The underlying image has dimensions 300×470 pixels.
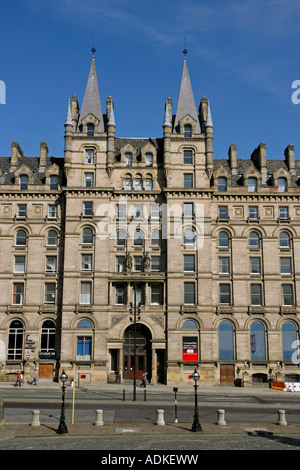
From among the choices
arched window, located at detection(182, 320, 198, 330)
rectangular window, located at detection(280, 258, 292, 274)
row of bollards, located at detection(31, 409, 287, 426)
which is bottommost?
row of bollards, located at detection(31, 409, 287, 426)

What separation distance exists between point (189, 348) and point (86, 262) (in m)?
14.0

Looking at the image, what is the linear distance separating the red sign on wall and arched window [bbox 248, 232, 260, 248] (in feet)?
40.5

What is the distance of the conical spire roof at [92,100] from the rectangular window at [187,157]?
32.4 ft

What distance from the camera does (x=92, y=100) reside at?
197ft

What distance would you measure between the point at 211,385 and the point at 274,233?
17.9m

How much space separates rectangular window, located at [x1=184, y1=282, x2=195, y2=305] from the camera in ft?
178

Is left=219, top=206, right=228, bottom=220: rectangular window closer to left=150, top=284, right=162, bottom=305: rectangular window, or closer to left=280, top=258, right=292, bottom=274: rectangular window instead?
left=280, top=258, right=292, bottom=274: rectangular window

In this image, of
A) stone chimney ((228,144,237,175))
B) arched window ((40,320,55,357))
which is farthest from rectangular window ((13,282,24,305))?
stone chimney ((228,144,237,175))

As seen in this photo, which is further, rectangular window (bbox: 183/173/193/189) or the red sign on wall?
rectangular window (bbox: 183/173/193/189)

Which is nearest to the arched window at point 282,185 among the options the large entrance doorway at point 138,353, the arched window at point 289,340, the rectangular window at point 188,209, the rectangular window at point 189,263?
the rectangular window at point 188,209

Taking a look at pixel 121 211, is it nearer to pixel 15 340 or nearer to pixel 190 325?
pixel 190 325

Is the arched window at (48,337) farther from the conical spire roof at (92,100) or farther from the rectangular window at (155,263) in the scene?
the conical spire roof at (92,100)

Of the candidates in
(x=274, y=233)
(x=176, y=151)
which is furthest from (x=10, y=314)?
(x=274, y=233)
